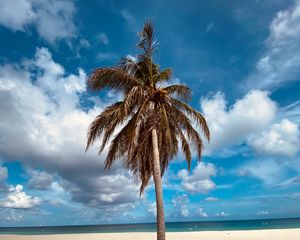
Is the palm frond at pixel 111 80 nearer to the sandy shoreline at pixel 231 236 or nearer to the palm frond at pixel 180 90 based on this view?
the palm frond at pixel 180 90

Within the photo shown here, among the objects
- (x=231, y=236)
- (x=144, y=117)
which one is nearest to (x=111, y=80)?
(x=144, y=117)

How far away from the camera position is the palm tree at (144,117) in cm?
1240

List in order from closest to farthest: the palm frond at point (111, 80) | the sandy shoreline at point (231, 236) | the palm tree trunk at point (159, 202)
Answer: the palm tree trunk at point (159, 202), the palm frond at point (111, 80), the sandy shoreline at point (231, 236)

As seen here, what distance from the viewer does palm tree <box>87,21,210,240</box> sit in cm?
1240

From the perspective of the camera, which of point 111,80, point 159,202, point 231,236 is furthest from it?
point 231,236

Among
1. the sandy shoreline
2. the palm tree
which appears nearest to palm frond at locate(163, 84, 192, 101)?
the palm tree

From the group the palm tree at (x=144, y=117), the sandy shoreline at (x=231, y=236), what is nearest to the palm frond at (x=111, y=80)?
the palm tree at (x=144, y=117)

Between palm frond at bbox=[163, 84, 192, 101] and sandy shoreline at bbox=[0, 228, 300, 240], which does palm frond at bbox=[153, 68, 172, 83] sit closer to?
palm frond at bbox=[163, 84, 192, 101]

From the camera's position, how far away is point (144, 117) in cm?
1297

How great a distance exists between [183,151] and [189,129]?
109 centimetres

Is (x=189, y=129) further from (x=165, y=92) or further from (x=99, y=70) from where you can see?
(x=99, y=70)

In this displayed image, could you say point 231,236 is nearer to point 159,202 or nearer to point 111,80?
point 159,202

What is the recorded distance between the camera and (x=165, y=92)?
12.9 metres

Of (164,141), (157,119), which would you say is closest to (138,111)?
(157,119)
